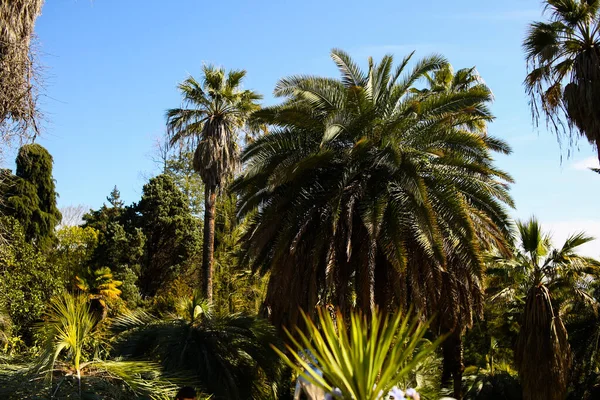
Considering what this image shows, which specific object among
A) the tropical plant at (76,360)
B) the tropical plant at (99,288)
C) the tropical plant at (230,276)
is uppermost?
the tropical plant at (230,276)

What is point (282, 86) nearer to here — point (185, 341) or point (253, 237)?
point (253, 237)

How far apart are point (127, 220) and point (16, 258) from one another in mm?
11483

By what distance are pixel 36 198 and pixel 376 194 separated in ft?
77.0

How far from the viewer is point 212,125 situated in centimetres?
2902

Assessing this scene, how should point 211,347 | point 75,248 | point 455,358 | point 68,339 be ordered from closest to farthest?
point 68,339 < point 211,347 < point 455,358 < point 75,248

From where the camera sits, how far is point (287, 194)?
16.2m

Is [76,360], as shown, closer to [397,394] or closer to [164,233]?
[397,394]

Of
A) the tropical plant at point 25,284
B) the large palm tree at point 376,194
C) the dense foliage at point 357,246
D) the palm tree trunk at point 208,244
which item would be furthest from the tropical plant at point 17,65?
the palm tree trunk at point 208,244

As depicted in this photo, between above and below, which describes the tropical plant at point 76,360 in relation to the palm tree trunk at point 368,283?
below

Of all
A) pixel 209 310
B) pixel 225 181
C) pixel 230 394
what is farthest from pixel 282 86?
pixel 225 181

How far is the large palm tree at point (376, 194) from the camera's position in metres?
14.8

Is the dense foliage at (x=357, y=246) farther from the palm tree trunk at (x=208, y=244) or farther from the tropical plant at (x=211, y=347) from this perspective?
the palm tree trunk at (x=208, y=244)

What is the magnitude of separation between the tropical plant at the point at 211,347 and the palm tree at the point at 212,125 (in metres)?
11.7

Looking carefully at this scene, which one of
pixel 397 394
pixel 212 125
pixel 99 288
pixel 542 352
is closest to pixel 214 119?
pixel 212 125
